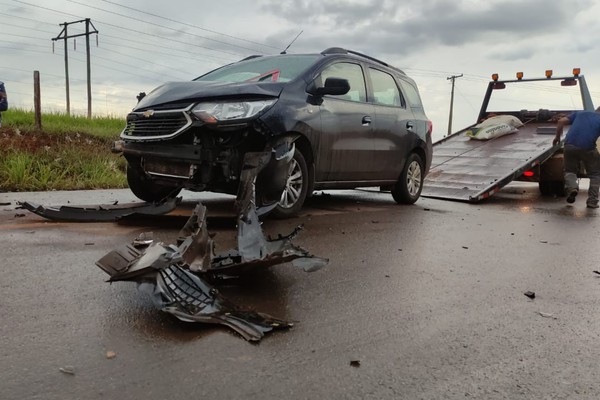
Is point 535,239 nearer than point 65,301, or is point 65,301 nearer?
point 65,301

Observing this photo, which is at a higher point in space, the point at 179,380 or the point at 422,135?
the point at 422,135

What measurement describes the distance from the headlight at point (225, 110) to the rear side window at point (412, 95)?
11.7ft

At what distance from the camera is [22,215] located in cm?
556

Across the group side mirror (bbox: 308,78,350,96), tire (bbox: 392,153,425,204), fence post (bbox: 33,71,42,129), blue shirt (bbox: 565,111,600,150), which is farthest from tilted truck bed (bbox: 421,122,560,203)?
fence post (bbox: 33,71,42,129)

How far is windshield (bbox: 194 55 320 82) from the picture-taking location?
19.8ft

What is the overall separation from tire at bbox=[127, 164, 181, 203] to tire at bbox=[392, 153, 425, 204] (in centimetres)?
339

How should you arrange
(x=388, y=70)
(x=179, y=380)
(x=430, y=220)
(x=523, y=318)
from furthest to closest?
1. (x=388, y=70)
2. (x=430, y=220)
3. (x=523, y=318)
4. (x=179, y=380)

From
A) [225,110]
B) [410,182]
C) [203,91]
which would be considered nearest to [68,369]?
[225,110]

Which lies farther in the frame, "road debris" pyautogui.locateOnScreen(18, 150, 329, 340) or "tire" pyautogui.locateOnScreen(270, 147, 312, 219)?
"tire" pyautogui.locateOnScreen(270, 147, 312, 219)

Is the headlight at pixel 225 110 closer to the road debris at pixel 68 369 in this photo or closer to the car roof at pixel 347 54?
the car roof at pixel 347 54

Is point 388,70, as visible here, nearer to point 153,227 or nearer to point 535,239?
point 535,239

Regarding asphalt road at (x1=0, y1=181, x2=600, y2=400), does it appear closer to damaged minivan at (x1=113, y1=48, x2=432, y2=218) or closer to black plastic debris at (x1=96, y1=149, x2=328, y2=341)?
black plastic debris at (x1=96, y1=149, x2=328, y2=341)

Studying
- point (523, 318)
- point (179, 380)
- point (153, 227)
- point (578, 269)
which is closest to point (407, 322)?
point (523, 318)

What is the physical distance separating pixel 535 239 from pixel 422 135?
2.99 meters
